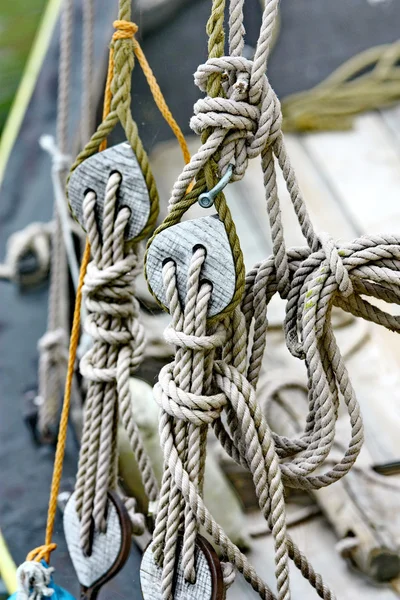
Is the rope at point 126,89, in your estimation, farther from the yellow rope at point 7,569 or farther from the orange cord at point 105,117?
the yellow rope at point 7,569

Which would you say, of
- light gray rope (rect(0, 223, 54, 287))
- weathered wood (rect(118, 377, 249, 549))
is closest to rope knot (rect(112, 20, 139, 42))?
weathered wood (rect(118, 377, 249, 549))

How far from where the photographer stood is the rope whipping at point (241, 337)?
2.43ft

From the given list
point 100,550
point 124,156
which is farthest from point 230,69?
point 100,550

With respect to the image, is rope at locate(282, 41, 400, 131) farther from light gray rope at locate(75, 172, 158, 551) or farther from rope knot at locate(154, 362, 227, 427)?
rope knot at locate(154, 362, 227, 427)

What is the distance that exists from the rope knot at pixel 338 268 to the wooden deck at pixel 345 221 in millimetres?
436

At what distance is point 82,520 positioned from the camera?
93 centimetres

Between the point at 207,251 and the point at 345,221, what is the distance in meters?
1.21

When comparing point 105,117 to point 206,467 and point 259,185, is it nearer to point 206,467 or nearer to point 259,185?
point 206,467

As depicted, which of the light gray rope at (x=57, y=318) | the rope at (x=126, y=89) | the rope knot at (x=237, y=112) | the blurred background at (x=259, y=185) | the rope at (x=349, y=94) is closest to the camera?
the rope knot at (x=237, y=112)

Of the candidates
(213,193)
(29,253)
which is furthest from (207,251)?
(29,253)

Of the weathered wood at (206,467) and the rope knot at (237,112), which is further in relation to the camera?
the weathered wood at (206,467)

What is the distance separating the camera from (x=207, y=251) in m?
0.74

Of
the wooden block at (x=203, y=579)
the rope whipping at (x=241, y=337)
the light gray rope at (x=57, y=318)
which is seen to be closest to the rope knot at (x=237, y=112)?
the rope whipping at (x=241, y=337)

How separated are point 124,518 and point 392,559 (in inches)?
20.2
